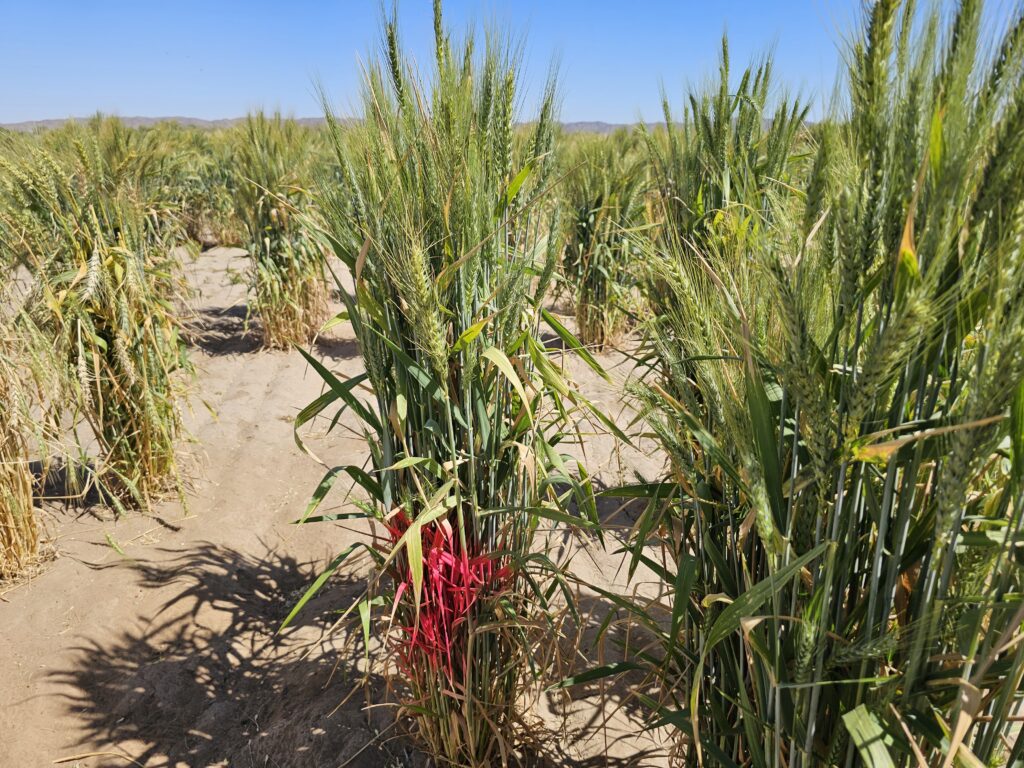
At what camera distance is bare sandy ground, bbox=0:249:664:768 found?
6.64 feet

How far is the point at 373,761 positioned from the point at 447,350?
1.29 metres

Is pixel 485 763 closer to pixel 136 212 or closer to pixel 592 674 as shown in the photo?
pixel 592 674

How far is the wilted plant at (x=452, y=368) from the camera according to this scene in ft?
4.48

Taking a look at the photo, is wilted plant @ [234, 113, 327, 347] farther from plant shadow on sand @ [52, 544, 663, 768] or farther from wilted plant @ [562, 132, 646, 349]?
plant shadow on sand @ [52, 544, 663, 768]

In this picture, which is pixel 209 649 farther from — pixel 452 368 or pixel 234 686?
pixel 452 368

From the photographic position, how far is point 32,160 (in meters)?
2.87

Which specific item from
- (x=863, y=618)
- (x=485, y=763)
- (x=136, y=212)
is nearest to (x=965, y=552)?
(x=863, y=618)

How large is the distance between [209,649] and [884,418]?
2426mm

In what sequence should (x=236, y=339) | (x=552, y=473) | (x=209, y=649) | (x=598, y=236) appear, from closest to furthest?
(x=552, y=473)
(x=209, y=649)
(x=598, y=236)
(x=236, y=339)

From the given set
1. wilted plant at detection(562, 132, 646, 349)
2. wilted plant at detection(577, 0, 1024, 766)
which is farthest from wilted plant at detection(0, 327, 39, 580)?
wilted plant at detection(562, 132, 646, 349)

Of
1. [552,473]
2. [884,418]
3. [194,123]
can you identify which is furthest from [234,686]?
[194,123]

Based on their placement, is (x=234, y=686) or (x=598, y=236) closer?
(x=234, y=686)

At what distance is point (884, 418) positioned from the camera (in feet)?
3.15

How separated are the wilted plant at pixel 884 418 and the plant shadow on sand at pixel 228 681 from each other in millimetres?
1202
